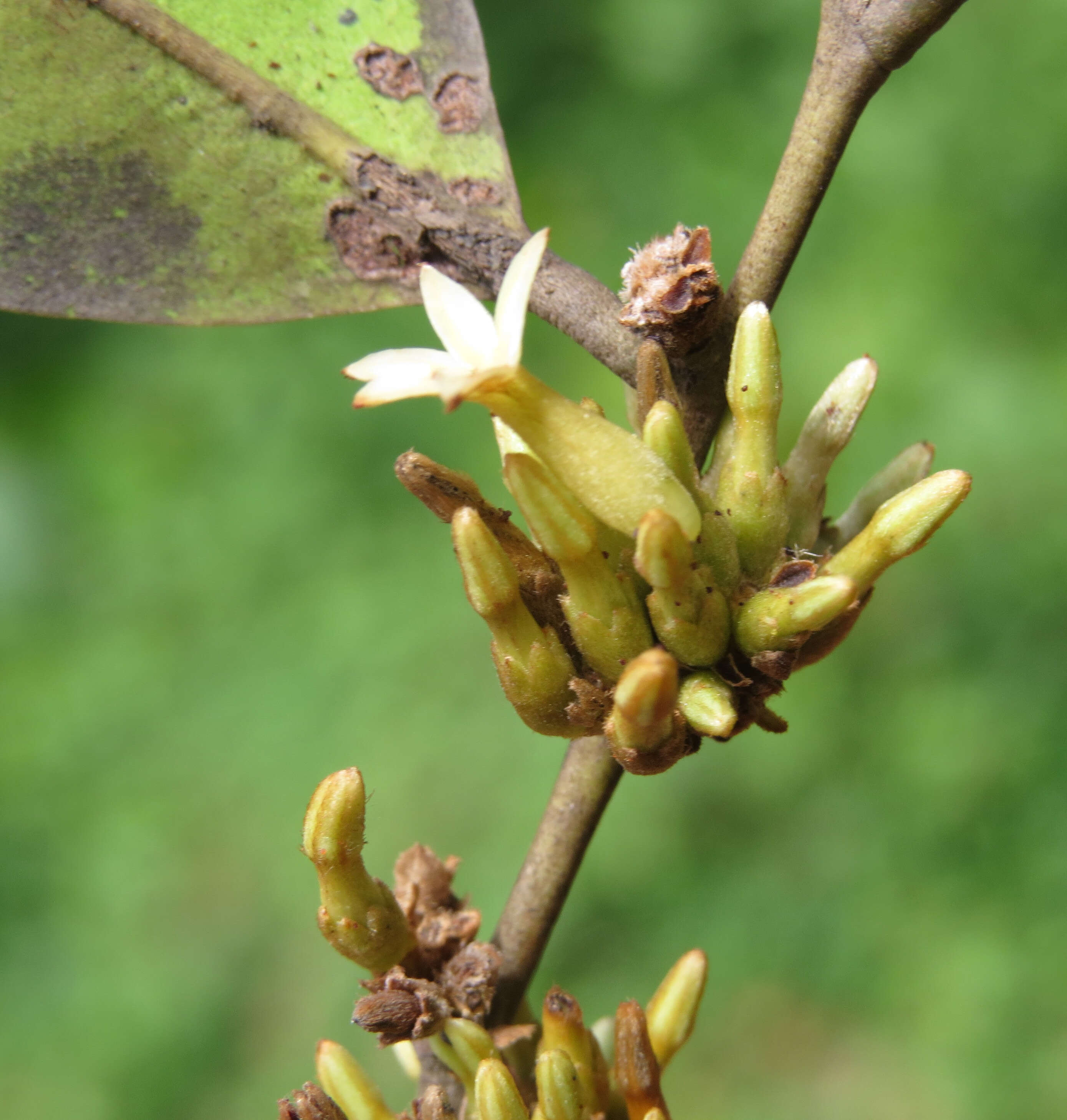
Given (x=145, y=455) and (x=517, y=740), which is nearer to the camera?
(x=517, y=740)

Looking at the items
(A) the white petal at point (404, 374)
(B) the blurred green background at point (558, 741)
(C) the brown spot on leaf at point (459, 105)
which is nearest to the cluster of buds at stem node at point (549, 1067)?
(A) the white petal at point (404, 374)

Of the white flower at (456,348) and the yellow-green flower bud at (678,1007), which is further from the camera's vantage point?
the yellow-green flower bud at (678,1007)

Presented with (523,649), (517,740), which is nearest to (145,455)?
(517,740)

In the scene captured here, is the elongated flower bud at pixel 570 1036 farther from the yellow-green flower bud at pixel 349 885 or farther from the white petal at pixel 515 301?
the white petal at pixel 515 301

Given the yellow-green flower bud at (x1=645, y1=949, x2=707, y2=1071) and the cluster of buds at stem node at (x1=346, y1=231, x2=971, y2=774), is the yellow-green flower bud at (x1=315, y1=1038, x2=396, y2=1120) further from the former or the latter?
the cluster of buds at stem node at (x1=346, y1=231, x2=971, y2=774)

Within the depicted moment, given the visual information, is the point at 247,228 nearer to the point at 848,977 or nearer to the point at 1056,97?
the point at 848,977
